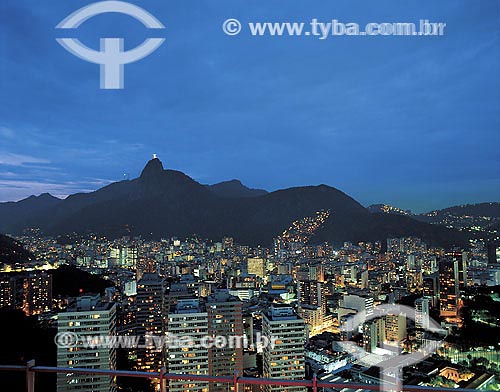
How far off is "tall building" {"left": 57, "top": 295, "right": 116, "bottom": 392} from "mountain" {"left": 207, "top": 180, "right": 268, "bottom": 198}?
1492 cm

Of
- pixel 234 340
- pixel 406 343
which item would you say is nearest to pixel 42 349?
Answer: pixel 234 340

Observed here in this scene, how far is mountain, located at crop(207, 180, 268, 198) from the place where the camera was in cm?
1912

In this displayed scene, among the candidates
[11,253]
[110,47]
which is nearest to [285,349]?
[110,47]

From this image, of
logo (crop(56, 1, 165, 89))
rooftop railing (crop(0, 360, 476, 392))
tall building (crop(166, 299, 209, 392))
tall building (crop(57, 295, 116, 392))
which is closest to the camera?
rooftop railing (crop(0, 360, 476, 392))

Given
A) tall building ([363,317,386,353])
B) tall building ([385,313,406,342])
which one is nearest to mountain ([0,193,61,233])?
tall building ([363,317,386,353])

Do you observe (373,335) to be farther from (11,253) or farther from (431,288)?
(11,253)

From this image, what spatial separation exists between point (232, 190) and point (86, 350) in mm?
16788

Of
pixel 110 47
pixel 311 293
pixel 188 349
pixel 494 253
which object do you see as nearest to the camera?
pixel 110 47

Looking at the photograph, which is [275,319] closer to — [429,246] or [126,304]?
[126,304]

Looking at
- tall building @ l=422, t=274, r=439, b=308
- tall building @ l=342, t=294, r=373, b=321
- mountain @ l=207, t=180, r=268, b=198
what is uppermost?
mountain @ l=207, t=180, r=268, b=198

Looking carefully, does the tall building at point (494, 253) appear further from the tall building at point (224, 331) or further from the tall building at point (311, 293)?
the tall building at point (224, 331)

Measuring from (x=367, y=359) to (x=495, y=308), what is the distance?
9.33ft

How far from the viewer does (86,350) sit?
344 cm

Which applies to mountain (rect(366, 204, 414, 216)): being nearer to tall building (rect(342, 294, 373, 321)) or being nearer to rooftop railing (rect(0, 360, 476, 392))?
tall building (rect(342, 294, 373, 321))
